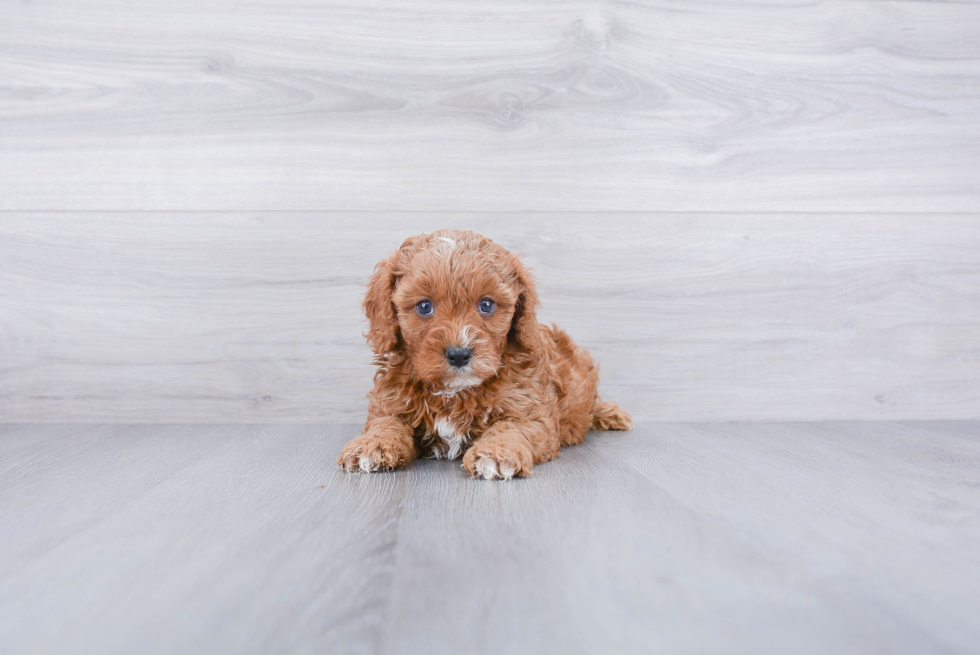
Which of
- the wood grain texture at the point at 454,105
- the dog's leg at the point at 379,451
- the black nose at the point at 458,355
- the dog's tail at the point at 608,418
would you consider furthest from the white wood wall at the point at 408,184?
the black nose at the point at 458,355

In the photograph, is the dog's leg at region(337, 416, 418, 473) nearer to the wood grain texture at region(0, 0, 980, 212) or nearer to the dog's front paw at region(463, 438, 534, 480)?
the dog's front paw at region(463, 438, 534, 480)

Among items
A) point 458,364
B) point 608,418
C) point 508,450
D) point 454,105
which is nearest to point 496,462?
point 508,450

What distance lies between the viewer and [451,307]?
1812mm

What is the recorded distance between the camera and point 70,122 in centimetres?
266

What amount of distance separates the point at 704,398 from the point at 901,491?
3.91ft

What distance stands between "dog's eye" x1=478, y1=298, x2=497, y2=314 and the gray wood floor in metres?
0.50

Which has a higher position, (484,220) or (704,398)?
(484,220)

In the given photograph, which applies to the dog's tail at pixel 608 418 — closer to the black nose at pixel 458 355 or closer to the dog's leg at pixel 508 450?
the dog's leg at pixel 508 450

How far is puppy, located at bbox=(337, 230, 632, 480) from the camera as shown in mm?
1757

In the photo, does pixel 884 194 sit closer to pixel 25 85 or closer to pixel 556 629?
pixel 556 629

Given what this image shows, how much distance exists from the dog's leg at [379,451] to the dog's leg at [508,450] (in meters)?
0.21

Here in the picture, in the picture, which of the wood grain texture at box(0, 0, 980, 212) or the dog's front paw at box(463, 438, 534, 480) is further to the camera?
the wood grain texture at box(0, 0, 980, 212)

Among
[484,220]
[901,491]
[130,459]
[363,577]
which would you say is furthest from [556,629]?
[484,220]

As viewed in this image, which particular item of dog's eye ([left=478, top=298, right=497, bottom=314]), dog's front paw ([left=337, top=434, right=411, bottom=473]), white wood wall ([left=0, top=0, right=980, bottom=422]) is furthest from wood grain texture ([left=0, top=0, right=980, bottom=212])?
dog's front paw ([left=337, top=434, right=411, bottom=473])
